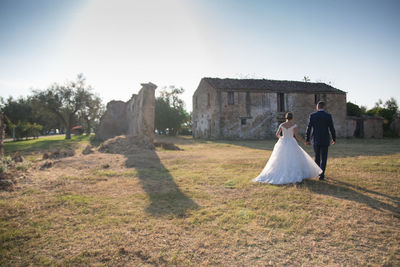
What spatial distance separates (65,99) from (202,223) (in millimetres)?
27925

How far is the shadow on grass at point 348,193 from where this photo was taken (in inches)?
132

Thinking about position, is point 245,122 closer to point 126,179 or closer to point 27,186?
point 126,179

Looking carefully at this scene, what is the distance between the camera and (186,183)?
507cm

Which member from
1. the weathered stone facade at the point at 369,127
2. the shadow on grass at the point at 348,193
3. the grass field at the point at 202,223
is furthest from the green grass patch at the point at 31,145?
the weathered stone facade at the point at 369,127

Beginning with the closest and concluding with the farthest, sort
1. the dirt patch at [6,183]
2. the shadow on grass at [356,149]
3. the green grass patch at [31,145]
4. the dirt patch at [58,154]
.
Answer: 1. the dirt patch at [6,183]
2. the dirt patch at [58,154]
3. the shadow on grass at [356,149]
4. the green grass patch at [31,145]

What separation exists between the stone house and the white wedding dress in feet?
57.1

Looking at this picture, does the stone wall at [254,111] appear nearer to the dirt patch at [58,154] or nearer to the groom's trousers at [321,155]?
the dirt patch at [58,154]

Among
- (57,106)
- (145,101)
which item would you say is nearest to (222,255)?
(145,101)

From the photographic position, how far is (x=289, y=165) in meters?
5.03

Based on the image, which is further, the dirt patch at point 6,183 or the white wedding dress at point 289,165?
the white wedding dress at point 289,165

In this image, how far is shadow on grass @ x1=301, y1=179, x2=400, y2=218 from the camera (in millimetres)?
3358

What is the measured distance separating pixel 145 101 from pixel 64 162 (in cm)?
592

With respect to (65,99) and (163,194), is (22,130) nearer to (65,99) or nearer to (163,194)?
(65,99)

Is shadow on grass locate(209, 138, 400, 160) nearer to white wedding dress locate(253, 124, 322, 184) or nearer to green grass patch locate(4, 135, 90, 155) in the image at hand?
white wedding dress locate(253, 124, 322, 184)
